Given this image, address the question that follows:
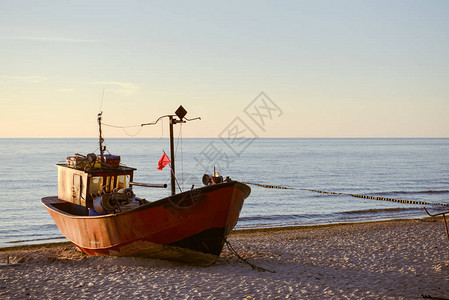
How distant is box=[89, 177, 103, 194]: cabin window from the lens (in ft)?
49.2

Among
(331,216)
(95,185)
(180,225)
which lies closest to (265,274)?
(180,225)

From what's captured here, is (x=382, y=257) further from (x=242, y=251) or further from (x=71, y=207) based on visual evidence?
(x=71, y=207)

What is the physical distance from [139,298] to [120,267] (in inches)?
130

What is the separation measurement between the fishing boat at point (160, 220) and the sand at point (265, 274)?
1.76 ft

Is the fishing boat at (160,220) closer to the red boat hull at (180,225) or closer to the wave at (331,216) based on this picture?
the red boat hull at (180,225)

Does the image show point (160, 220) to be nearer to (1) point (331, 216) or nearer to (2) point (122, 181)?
(2) point (122, 181)

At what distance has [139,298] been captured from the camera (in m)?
10.0

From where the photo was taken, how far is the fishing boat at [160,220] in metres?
12.3

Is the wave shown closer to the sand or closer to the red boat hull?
the sand

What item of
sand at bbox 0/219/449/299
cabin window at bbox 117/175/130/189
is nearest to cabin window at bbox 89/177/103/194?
cabin window at bbox 117/175/130/189

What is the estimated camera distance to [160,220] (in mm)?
12344

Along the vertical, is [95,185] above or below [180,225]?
above

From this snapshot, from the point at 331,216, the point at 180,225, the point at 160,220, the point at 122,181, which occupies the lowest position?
the point at 331,216

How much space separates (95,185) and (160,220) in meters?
3.87
